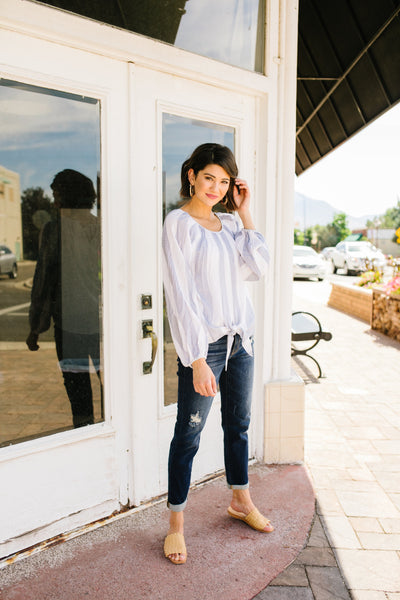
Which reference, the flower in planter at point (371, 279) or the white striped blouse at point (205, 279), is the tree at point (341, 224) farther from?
the white striped blouse at point (205, 279)

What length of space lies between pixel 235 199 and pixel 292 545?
5.84ft

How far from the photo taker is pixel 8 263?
2330 mm

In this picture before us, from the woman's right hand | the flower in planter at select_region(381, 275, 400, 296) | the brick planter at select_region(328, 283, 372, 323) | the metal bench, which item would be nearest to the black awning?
the metal bench

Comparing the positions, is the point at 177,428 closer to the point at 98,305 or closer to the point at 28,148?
the point at 98,305

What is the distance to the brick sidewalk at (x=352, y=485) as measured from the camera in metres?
2.12

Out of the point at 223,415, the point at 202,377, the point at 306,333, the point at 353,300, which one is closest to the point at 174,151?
the point at 202,377

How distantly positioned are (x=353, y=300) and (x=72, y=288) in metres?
9.03

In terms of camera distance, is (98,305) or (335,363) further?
(335,363)

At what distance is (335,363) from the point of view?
6348mm

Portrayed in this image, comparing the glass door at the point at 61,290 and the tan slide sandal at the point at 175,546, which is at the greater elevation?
the glass door at the point at 61,290

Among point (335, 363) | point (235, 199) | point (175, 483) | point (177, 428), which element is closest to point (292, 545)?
point (175, 483)

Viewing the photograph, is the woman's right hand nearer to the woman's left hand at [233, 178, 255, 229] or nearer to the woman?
the woman

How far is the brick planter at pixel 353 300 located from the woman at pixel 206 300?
7.76 m

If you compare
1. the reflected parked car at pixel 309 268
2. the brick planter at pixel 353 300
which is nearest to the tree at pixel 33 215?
the brick planter at pixel 353 300
